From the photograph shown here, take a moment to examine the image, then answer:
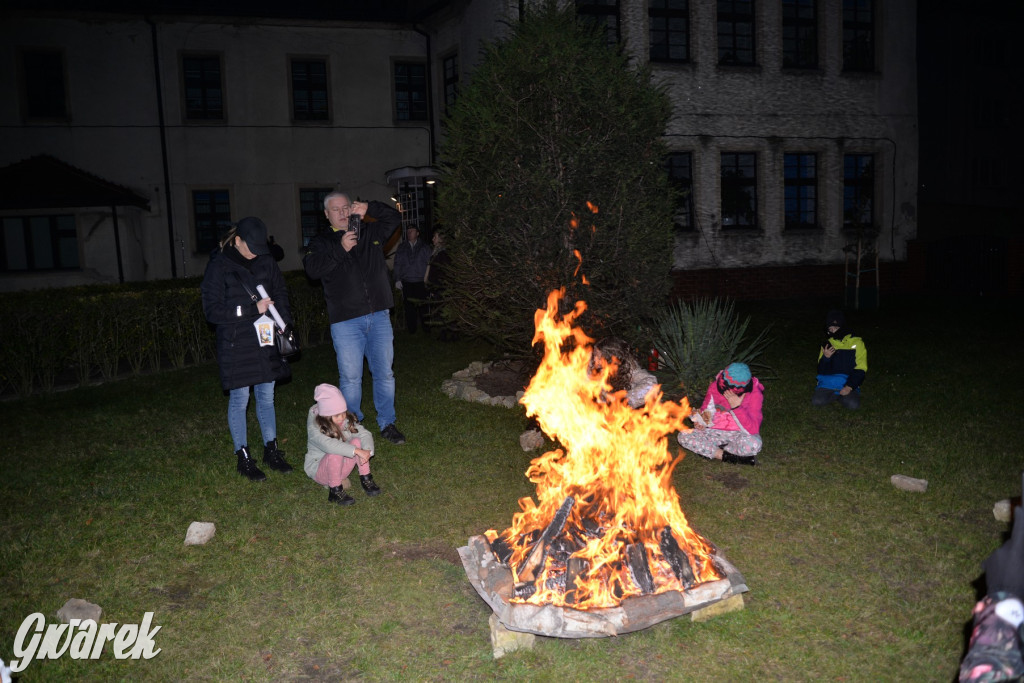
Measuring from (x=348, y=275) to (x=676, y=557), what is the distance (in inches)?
151

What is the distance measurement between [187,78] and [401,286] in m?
12.5

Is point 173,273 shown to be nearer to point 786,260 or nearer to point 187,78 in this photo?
point 187,78

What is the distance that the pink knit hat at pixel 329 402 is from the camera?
17.8ft

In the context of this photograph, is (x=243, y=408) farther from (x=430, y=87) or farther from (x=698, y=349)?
(x=430, y=87)

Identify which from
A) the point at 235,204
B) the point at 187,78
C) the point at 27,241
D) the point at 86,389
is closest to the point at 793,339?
the point at 86,389

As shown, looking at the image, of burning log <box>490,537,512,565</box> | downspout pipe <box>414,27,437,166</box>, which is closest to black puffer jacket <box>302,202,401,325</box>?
burning log <box>490,537,512,565</box>

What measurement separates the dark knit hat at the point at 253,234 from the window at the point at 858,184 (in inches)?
731

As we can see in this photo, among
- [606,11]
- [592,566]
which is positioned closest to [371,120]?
[606,11]

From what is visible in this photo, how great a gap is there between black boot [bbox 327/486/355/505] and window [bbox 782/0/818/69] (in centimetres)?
1846

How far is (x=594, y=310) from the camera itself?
25.1ft

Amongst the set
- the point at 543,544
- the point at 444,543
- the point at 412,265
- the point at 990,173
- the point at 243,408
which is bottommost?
the point at 444,543

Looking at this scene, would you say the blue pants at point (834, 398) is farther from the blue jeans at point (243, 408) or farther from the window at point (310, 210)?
the window at point (310, 210)

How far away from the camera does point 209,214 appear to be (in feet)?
72.4

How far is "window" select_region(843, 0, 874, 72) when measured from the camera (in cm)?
2006
